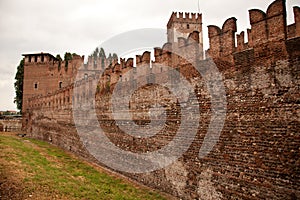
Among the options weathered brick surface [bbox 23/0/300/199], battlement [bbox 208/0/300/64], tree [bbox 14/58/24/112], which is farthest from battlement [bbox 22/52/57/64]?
battlement [bbox 208/0/300/64]

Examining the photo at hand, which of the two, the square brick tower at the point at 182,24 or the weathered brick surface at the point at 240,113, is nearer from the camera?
the weathered brick surface at the point at 240,113

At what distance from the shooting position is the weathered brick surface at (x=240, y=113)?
4922 millimetres

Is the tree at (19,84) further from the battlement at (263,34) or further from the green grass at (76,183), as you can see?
the battlement at (263,34)

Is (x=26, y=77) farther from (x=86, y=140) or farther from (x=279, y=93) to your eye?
(x=279, y=93)

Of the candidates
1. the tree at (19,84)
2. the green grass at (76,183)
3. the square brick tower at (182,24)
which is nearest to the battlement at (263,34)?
the green grass at (76,183)

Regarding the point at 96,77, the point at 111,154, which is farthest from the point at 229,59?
the point at 96,77

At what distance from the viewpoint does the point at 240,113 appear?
5766 mm

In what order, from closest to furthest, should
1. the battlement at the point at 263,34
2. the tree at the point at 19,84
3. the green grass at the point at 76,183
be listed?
1. the battlement at the point at 263,34
2. the green grass at the point at 76,183
3. the tree at the point at 19,84

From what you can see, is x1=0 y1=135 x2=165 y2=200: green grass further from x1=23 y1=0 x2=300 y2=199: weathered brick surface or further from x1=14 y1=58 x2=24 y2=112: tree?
x1=14 y1=58 x2=24 y2=112: tree

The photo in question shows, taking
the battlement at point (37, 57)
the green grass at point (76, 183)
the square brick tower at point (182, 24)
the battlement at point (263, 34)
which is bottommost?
the green grass at point (76, 183)

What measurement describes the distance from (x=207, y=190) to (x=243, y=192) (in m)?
1.10

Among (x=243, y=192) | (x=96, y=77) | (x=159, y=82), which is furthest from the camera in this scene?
(x=96, y=77)

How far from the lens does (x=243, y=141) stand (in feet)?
18.5

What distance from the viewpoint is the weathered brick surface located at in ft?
16.1
